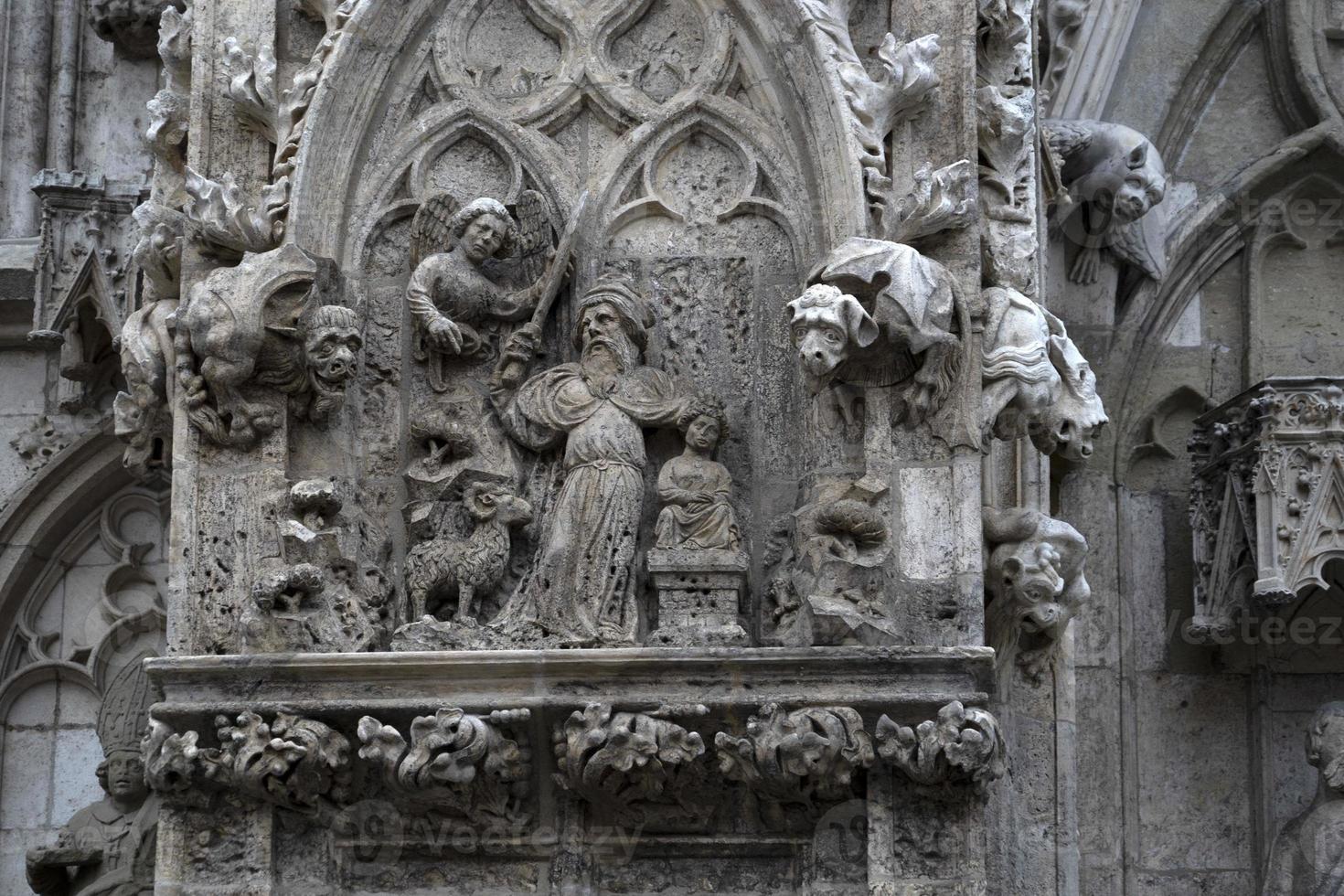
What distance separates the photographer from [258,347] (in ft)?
32.8

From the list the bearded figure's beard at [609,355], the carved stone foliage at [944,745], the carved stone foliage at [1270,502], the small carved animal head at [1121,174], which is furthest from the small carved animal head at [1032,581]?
the small carved animal head at [1121,174]

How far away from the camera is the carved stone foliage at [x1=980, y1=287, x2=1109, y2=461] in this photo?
10.0 m

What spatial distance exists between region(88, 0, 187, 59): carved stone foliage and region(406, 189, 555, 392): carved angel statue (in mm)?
2076

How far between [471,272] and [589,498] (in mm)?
813

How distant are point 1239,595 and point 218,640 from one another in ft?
11.0

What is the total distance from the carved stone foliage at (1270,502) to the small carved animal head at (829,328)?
5.69ft

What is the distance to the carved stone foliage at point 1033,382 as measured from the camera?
32.9ft

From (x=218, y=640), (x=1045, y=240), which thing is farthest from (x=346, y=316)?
(x=1045, y=240)

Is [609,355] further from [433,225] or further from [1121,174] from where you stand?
[1121,174]

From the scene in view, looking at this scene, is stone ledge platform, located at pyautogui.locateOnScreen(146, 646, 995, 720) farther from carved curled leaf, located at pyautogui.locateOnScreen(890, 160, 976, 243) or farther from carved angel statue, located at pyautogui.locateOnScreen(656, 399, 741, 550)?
carved curled leaf, located at pyautogui.locateOnScreen(890, 160, 976, 243)

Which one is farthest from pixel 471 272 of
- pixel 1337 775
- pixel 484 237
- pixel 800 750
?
pixel 1337 775

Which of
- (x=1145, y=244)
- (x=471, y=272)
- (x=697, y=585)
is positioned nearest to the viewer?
(x=697, y=585)

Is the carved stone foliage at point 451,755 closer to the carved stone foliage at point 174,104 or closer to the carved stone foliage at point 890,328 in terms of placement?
the carved stone foliage at point 890,328

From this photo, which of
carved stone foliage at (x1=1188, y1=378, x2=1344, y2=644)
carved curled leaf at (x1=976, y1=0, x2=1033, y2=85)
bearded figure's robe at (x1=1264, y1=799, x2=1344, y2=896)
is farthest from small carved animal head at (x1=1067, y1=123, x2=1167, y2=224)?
bearded figure's robe at (x1=1264, y1=799, x2=1344, y2=896)
